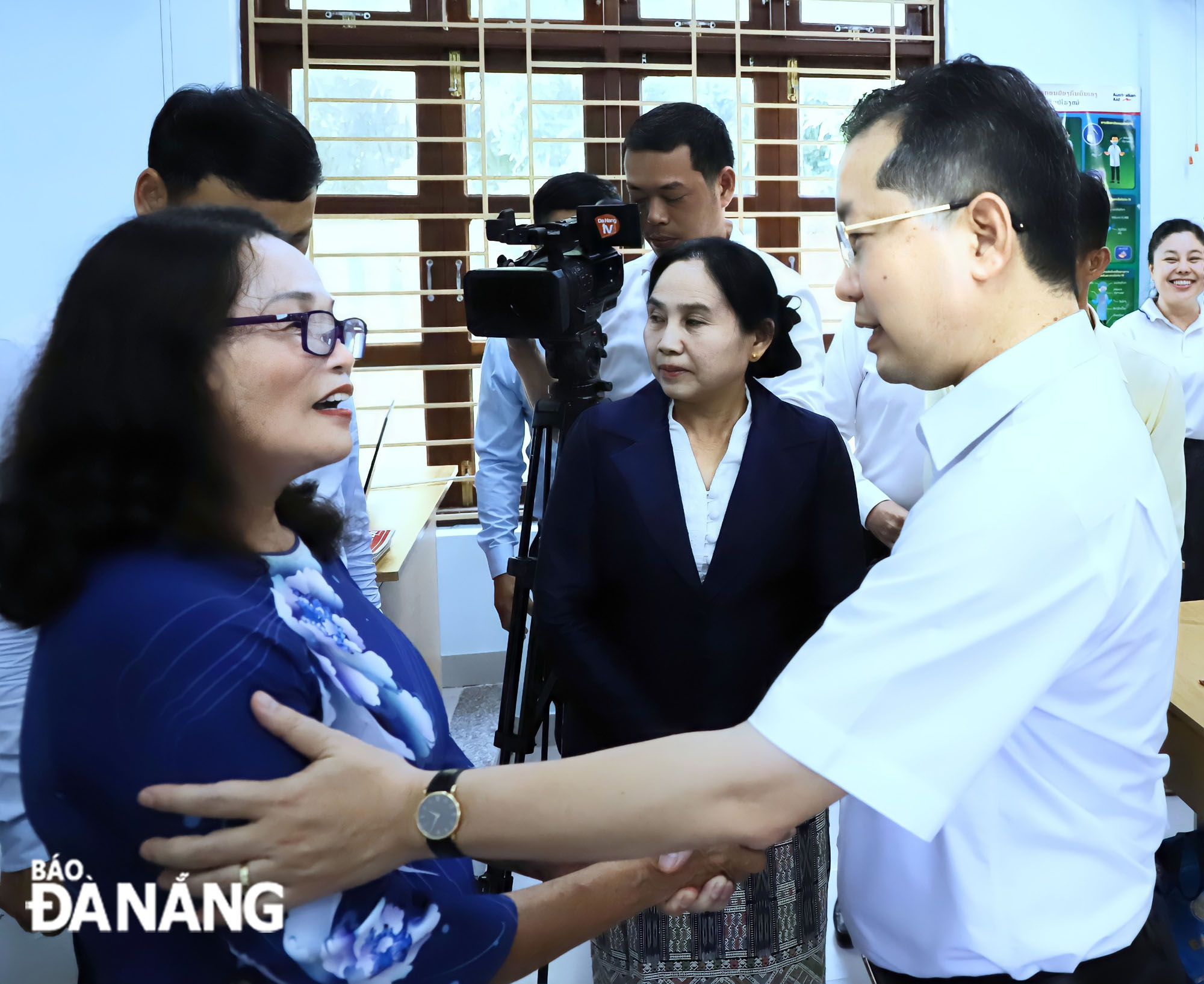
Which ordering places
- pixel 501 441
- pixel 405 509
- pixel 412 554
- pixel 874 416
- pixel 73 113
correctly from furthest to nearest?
1. pixel 73 113
2. pixel 405 509
3. pixel 412 554
4. pixel 501 441
5. pixel 874 416

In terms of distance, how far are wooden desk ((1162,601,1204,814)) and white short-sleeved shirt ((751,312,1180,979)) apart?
101cm

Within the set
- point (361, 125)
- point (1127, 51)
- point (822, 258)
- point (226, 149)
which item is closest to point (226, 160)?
point (226, 149)

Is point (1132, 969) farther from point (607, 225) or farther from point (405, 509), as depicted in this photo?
point (405, 509)

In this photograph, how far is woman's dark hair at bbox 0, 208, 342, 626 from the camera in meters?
0.89

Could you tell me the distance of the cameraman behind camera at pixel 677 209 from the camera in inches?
93.4

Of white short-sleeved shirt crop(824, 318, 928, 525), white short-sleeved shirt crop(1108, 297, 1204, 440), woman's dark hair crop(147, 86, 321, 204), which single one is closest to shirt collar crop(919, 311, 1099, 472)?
woman's dark hair crop(147, 86, 321, 204)

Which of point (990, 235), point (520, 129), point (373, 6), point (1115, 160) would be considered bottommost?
point (990, 235)

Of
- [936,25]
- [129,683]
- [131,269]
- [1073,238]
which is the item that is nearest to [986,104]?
[1073,238]

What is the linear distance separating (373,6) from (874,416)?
3140 mm

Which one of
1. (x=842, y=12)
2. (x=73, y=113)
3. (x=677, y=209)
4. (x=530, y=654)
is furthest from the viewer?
(x=842, y=12)

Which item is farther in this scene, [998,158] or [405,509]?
[405,509]

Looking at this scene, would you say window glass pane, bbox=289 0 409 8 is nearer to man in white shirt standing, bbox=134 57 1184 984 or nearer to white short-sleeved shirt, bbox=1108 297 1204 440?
white short-sleeved shirt, bbox=1108 297 1204 440

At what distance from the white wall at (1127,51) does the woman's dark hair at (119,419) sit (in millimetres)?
4692

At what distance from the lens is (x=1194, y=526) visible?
4.09 meters
